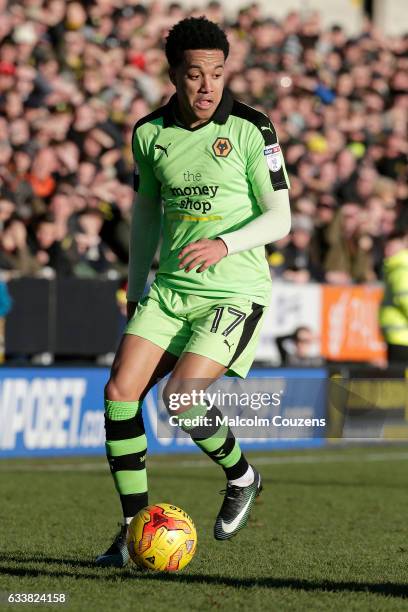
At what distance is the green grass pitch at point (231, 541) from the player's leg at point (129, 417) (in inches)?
11.3

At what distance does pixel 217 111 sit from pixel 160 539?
6.67ft

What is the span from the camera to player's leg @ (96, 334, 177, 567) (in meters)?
6.47

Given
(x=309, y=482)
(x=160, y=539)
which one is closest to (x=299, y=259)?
(x=309, y=482)

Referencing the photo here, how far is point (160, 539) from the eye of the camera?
6.33m

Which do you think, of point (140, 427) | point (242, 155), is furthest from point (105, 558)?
point (242, 155)

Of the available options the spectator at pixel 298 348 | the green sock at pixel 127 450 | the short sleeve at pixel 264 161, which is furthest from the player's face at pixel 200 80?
the spectator at pixel 298 348

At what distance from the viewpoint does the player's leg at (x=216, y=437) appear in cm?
634

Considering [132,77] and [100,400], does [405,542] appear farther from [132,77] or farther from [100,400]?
[132,77]

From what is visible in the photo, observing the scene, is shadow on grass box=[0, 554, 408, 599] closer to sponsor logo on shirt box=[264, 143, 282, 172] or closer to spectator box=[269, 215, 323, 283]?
sponsor logo on shirt box=[264, 143, 282, 172]

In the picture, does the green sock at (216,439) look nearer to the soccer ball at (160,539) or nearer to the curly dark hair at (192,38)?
the soccer ball at (160,539)

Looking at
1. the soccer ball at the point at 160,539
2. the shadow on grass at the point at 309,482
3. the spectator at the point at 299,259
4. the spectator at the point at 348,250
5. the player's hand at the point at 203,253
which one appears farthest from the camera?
the spectator at the point at 348,250

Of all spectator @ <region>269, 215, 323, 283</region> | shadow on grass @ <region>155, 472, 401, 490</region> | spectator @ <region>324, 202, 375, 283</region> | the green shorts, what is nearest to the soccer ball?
the green shorts

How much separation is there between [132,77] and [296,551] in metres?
12.2

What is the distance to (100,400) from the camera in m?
14.4
